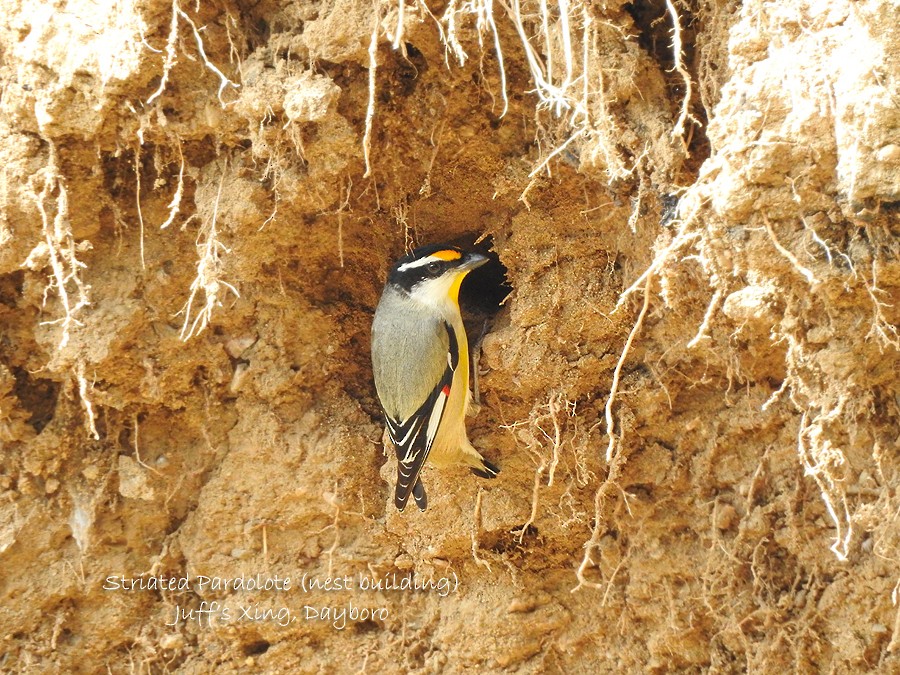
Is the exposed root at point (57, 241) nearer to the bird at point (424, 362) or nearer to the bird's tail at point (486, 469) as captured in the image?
the bird at point (424, 362)

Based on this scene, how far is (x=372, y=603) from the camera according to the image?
4395 millimetres

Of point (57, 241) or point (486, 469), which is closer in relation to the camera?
point (57, 241)

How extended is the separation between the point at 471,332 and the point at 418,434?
776mm

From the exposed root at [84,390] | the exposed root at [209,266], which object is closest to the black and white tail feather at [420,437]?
the exposed root at [209,266]

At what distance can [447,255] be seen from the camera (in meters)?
4.06

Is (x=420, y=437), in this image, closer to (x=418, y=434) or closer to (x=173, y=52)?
(x=418, y=434)

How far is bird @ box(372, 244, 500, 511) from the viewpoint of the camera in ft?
13.3

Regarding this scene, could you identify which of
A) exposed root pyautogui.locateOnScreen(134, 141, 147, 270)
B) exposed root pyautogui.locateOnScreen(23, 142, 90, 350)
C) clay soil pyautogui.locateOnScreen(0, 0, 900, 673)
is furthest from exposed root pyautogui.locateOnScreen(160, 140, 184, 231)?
exposed root pyautogui.locateOnScreen(23, 142, 90, 350)

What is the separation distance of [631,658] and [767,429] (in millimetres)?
1290

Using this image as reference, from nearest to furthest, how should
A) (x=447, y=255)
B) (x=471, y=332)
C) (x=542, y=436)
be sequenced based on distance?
(x=542, y=436) < (x=447, y=255) < (x=471, y=332)

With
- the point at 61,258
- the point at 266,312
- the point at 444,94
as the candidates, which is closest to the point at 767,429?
the point at 444,94

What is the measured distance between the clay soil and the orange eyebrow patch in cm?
18

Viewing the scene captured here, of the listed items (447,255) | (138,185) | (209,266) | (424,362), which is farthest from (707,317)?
(138,185)

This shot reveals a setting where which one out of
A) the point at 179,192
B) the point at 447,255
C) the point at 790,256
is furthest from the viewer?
the point at 447,255
